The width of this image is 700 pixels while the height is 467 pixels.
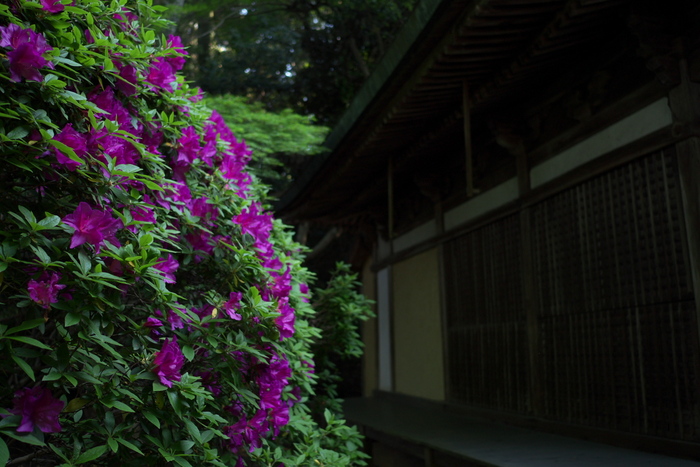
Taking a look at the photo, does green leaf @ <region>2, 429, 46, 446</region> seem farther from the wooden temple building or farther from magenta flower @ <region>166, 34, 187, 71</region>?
the wooden temple building

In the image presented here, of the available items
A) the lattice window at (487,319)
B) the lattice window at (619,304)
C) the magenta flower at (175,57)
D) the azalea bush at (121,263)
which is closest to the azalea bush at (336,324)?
the lattice window at (487,319)

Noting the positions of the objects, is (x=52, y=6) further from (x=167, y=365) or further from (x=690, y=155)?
(x=690, y=155)

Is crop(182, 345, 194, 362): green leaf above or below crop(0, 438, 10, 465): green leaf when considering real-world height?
above

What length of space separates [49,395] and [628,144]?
138 inches

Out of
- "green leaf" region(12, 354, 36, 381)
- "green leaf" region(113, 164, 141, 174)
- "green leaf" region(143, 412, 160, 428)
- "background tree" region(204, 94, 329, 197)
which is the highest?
"background tree" region(204, 94, 329, 197)

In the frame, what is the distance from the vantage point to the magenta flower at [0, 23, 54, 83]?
5.31 ft

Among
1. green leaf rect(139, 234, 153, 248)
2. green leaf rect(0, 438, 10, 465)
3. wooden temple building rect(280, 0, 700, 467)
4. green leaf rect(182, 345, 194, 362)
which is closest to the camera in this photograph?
green leaf rect(0, 438, 10, 465)

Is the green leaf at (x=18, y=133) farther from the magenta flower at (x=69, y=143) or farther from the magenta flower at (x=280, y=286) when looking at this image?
the magenta flower at (x=280, y=286)

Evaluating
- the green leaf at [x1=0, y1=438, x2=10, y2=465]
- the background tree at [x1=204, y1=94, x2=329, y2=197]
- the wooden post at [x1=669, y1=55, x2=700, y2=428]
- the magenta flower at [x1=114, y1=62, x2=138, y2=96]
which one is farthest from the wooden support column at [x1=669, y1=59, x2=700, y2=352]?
the background tree at [x1=204, y1=94, x2=329, y2=197]

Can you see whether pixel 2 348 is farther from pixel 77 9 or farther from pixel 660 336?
pixel 660 336

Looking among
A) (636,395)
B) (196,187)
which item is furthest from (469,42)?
(636,395)

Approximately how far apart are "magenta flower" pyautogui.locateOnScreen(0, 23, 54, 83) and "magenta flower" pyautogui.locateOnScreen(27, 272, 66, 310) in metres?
0.55

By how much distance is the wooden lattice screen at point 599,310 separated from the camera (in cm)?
341

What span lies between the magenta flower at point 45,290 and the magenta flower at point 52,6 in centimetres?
81
